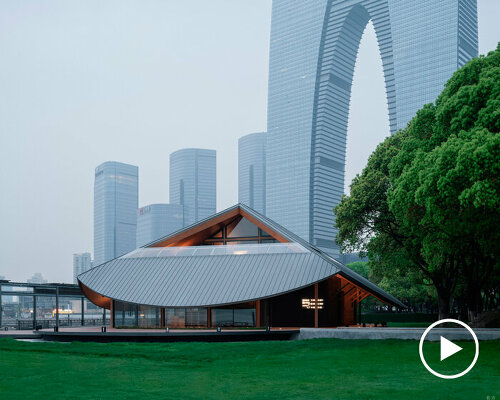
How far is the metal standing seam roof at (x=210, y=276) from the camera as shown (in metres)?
38.6

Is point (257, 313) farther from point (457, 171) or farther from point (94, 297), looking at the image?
point (457, 171)

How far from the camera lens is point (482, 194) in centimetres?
2034

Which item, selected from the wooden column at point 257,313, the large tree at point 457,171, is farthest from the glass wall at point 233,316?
the large tree at point 457,171

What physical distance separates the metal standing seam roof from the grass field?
1046 centimetres

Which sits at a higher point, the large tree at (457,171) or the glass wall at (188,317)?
the large tree at (457,171)

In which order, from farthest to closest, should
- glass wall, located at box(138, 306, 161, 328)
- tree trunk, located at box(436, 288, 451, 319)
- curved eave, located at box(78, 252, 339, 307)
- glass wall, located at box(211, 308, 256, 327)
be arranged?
glass wall, located at box(138, 306, 161, 328)
glass wall, located at box(211, 308, 256, 327)
tree trunk, located at box(436, 288, 451, 319)
curved eave, located at box(78, 252, 339, 307)

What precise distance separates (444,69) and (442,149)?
185304mm

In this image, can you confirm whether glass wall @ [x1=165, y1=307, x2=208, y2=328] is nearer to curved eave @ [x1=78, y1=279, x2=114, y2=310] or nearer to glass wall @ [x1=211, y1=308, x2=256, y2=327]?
glass wall @ [x1=211, y1=308, x2=256, y2=327]

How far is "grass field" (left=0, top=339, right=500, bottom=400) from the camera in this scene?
45.1ft

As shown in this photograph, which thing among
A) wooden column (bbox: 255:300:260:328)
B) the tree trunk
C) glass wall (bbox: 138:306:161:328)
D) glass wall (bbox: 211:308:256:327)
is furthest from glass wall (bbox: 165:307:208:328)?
the tree trunk

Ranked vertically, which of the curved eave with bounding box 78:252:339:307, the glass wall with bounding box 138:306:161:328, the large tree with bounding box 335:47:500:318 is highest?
the large tree with bounding box 335:47:500:318

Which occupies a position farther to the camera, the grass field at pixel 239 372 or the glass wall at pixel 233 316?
the glass wall at pixel 233 316

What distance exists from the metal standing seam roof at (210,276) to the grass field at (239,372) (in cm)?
1046

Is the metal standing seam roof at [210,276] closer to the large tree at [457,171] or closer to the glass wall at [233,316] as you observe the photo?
the glass wall at [233,316]
